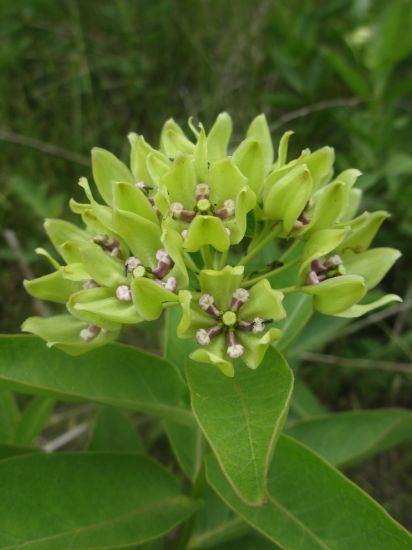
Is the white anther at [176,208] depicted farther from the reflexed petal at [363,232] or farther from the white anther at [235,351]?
the reflexed petal at [363,232]

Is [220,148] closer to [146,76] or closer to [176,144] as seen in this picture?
[176,144]

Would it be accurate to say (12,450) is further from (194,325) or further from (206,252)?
(206,252)

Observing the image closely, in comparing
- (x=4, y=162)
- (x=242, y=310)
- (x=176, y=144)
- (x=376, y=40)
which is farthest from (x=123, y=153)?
(x=242, y=310)

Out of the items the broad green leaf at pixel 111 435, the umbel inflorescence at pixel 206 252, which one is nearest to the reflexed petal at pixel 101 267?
the umbel inflorescence at pixel 206 252

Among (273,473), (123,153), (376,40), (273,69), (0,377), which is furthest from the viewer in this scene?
(273,69)

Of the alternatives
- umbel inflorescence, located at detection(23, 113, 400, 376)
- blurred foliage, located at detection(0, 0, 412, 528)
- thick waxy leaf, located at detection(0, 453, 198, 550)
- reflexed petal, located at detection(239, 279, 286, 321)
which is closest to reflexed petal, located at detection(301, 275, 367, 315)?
umbel inflorescence, located at detection(23, 113, 400, 376)

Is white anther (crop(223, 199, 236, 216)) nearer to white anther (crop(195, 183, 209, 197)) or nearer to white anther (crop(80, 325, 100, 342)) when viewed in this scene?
white anther (crop(195, 183, 209, 197))
